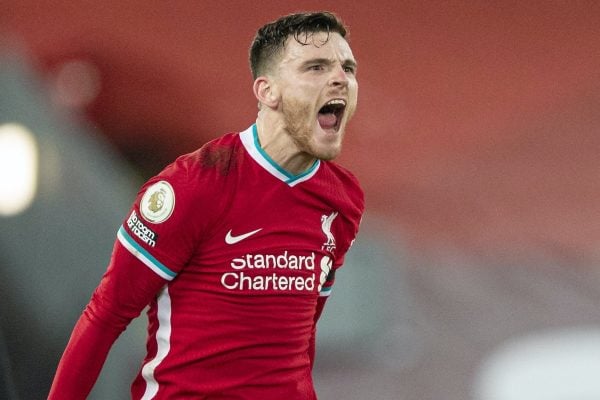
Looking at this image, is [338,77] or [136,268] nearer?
[136,268]

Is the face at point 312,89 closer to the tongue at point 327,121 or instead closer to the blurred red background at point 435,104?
the tongue at point 327,121

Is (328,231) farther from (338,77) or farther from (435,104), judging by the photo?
(435,104)

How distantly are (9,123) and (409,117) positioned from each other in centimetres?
98

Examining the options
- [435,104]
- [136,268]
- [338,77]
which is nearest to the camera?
[136,268]

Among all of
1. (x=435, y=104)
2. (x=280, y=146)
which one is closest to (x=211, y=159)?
(x=280, y=146)

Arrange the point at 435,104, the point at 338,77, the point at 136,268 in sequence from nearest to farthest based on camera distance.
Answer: the point at 136,268 → the point at 338,77 → the point at 435,104

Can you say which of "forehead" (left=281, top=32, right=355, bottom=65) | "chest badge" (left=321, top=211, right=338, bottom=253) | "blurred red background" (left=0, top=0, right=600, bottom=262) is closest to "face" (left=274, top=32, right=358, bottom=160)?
"forehead" (left=281, top=32, right=355, bottom=65)

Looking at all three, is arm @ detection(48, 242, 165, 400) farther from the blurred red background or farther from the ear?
the blurred red background

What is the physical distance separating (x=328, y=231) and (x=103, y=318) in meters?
0.39

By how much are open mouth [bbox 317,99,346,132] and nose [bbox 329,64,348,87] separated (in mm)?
27

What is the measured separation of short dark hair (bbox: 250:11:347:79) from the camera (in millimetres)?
1368

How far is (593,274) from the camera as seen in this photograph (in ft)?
7.28

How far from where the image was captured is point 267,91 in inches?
54.4

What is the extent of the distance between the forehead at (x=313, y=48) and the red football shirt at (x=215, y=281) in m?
0.14
